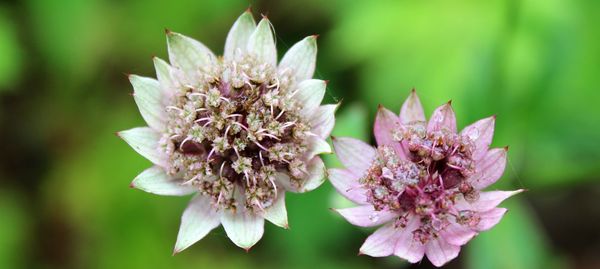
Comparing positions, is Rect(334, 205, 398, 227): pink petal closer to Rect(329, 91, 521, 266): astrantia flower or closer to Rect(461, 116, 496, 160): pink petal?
Rect(329, 91, 521, 266): astrantia flower

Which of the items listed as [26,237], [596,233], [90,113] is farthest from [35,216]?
[596,233]

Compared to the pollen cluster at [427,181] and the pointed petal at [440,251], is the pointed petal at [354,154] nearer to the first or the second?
the pollen cluster at [427,181]

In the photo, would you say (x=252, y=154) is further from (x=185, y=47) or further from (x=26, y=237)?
(x=26, y=237)

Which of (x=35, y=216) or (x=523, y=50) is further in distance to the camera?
(x=35, y=216)

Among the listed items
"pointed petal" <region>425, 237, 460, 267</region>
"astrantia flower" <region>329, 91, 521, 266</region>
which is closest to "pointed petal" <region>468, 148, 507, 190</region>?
"astrantia flower" <region>329, 91, 521, 266</region>

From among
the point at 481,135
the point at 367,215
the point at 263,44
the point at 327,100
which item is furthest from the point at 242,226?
the point at 327,100

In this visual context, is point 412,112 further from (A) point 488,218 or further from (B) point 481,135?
(A) point 488,218
